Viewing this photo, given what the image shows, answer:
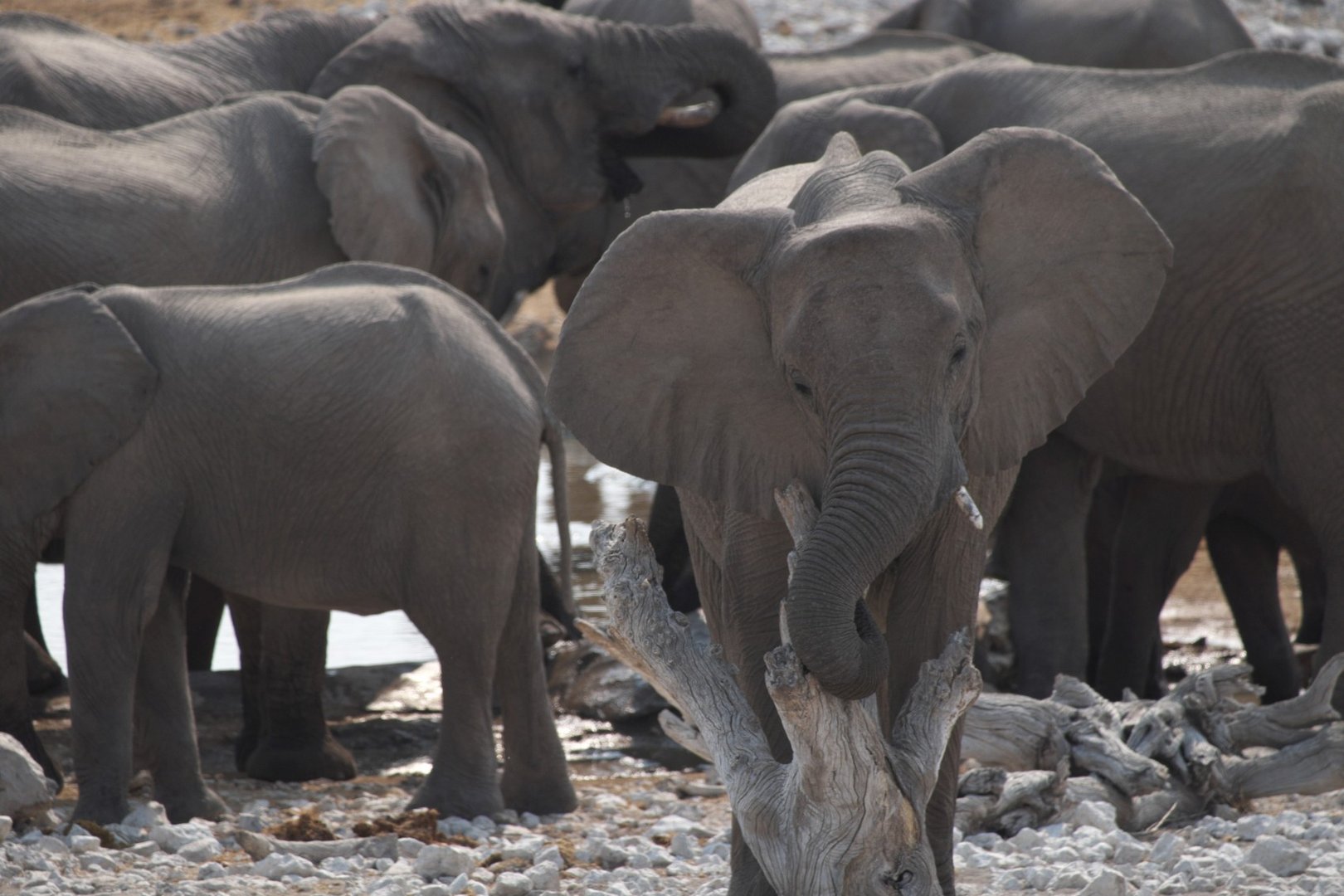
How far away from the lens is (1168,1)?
9.62 metres

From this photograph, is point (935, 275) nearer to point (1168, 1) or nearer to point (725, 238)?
point (725, 238)

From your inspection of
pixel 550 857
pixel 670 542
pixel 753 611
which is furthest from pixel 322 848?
pixel 670 542

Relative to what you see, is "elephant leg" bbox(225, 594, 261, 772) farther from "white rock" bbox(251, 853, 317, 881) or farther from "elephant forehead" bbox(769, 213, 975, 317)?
"elephant forehead" bbox(769, 213, 975, 317)

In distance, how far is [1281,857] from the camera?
429 cm

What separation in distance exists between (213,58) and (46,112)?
4.15 ft

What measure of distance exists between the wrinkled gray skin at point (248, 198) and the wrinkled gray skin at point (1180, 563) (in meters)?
2.47

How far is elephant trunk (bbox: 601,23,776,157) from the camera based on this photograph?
9.34 meters

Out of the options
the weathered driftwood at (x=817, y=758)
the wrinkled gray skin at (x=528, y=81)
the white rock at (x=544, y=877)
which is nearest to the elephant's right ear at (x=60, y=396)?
the white rock at (x=544, y=877)

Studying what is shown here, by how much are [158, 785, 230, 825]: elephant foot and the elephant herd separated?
0.03ft

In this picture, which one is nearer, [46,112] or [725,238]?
[725,238]

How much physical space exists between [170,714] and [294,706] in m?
0.69

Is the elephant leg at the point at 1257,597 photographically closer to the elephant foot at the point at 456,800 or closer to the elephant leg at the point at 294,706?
the elephant foot at the point at 456,800

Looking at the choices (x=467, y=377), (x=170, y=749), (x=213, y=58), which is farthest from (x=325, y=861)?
(x=213, y=58)

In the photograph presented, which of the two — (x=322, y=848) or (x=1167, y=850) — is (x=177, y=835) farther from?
(x=1167, y=850)
